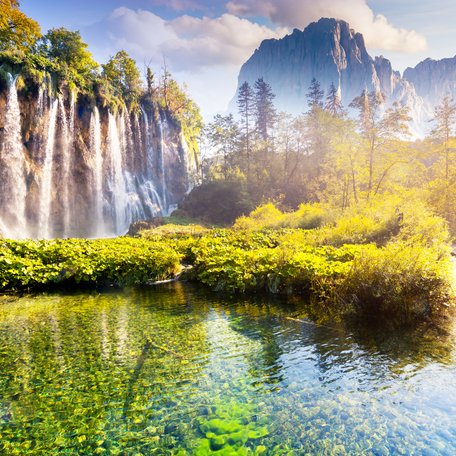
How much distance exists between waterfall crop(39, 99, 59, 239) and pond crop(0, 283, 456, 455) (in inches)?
1048

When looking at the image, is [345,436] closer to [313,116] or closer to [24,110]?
[24,110]

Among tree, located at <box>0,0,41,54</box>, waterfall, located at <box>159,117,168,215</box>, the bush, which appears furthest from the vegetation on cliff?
the bush

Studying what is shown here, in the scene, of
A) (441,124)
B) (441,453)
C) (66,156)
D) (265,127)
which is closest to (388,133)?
(441,124)

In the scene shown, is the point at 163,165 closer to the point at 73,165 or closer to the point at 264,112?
the point at 73,165

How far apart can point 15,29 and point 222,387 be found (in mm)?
37504

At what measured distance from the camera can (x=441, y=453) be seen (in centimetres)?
345

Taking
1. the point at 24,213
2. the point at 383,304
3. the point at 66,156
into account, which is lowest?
the point at 383,304

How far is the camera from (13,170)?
95.9ft

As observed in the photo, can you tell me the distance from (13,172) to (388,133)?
30.7 m

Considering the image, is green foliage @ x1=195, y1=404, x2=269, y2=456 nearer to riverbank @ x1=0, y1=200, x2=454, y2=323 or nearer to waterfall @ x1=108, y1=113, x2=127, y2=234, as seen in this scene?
riverbank @ x1=0, y1=200, x2=454, y2=323

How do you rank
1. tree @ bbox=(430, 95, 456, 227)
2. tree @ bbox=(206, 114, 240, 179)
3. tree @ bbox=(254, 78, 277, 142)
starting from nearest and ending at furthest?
tree @ bbox=(430, 95, 456, 227), tree @ bbox=(206, 114, 240, 179), tree @ bbox=(254, 78, 277, 142)

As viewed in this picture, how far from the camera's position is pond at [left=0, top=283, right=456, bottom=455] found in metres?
3.67

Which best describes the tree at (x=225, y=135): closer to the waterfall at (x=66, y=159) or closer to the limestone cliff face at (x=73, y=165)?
the limestone cliff face at (x=73, y=165)

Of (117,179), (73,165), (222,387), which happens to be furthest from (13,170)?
(222,387)
